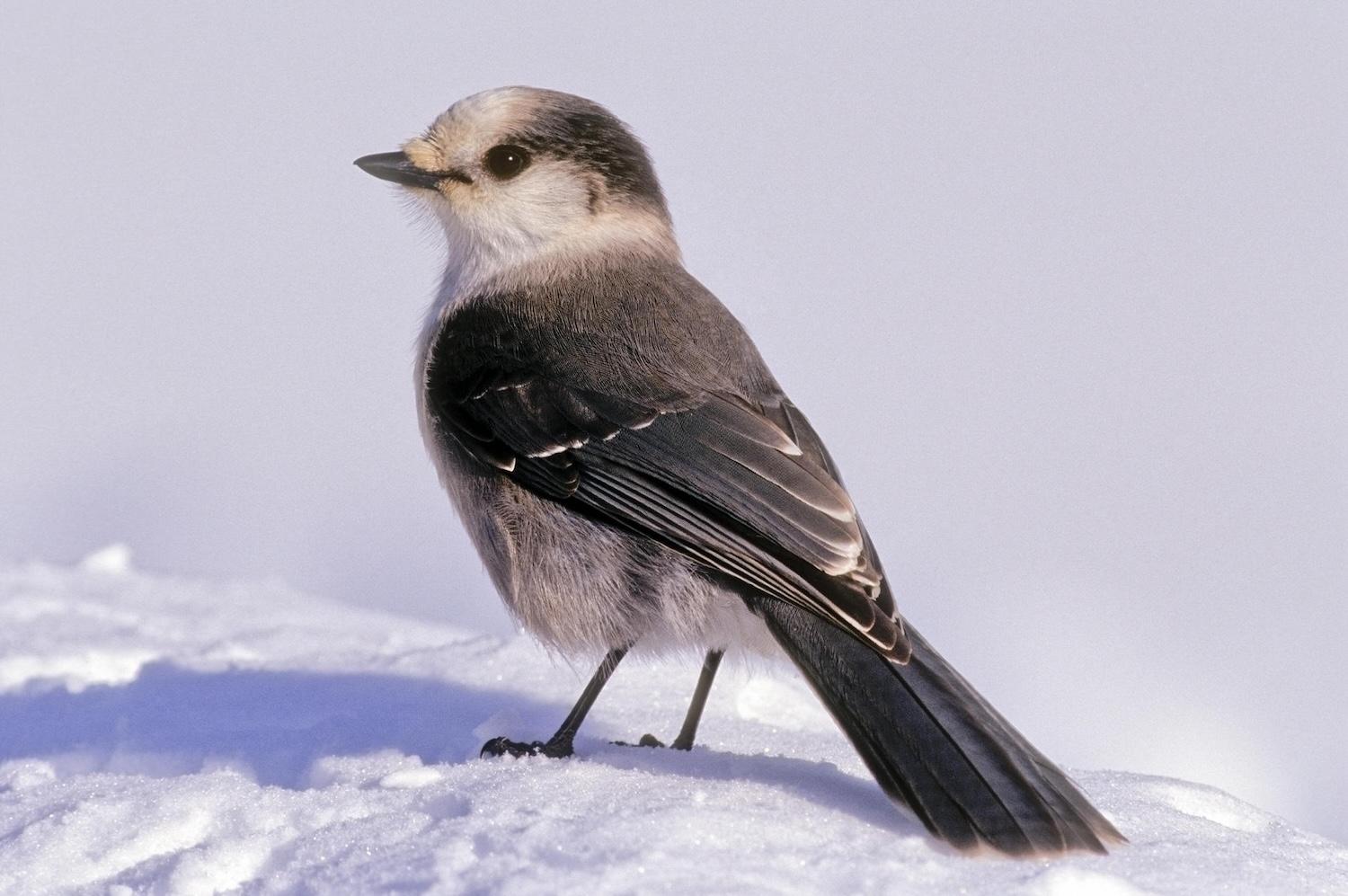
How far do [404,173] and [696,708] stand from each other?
2158 millimetres

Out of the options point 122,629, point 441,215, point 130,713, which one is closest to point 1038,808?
point 441,215

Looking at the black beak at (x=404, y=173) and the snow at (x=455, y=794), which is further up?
Answer: the black beak at (x=404, y=173)

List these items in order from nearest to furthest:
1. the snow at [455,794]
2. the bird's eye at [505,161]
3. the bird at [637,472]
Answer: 1. the snow at [455,794]
2. the bird at [637,472]
3. the bird's eye at [505,161]

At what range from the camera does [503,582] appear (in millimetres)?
4770

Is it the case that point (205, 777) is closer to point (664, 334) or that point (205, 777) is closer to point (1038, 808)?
point (664, 334)

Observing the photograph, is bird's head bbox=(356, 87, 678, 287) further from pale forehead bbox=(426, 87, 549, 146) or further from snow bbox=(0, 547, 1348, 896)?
snow bbox=(0, 547, 1348, 896)

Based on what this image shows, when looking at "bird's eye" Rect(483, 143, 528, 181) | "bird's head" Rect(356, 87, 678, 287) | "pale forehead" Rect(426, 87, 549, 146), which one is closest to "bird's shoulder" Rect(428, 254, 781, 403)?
"bird's head" Rect(356, 87, 678, 287)

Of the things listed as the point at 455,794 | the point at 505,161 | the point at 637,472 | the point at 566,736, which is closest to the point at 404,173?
the point at 505,161

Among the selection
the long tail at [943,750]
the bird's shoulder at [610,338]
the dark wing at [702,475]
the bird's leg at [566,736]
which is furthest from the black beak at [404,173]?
the long tail at [943,750]

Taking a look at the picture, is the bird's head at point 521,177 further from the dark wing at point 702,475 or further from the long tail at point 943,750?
the long tail at point 943,750

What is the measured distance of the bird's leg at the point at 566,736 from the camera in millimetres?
4738

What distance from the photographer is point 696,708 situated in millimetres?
5000

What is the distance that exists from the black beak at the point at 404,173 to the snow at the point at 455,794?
6.48 ft

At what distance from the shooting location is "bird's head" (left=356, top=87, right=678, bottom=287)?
523 cm
